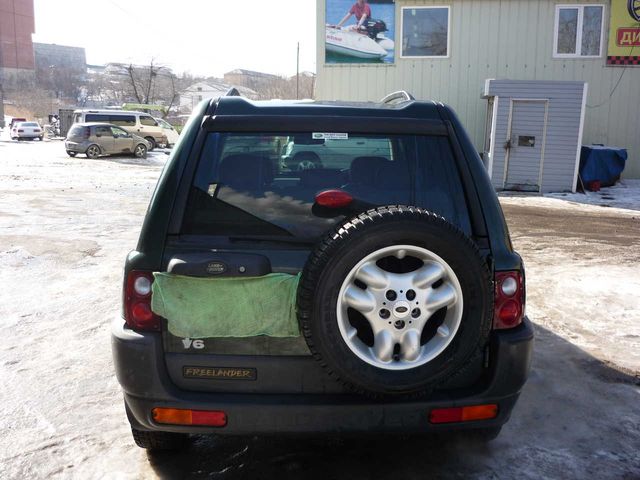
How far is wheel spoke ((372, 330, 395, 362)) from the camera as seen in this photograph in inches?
96.5

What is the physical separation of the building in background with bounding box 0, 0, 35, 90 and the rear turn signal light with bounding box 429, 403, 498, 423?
10410 cm

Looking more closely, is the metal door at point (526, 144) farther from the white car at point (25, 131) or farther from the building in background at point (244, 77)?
the building in background at point (244, 77)

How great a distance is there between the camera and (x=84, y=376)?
4180mm

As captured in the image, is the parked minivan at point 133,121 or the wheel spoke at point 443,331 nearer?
the wheel spoke at point 443,331

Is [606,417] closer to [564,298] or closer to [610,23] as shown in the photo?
[564,298]

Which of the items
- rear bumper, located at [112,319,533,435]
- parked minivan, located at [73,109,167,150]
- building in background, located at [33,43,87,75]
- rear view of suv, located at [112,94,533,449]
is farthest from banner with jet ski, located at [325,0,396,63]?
building in background, located at [33,43,87,75]

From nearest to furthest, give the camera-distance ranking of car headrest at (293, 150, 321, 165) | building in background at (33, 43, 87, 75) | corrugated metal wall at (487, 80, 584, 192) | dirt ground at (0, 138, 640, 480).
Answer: car headrest at (293, 150, 321, 165) → dirt ground at (0, 138, 640, 480) → corrugated metal wall at (487, 80, 584, 192) → building in background at (33, 43, 87, 75)

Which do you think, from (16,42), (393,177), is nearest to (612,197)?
(393,177)

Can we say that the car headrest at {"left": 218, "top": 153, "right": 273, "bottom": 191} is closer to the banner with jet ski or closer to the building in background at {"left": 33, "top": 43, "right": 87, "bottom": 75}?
the banner with jet ski

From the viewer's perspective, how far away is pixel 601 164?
16.2 metres

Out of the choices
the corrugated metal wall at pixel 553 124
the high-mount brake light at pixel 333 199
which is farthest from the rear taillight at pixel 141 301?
the corrugated metal wall at pixel 553 124

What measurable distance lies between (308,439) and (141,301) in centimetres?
132

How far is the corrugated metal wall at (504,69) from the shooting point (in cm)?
1806

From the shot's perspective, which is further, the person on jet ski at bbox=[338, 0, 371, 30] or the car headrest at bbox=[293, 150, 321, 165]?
the person on jet ski at bbox=[338, 0, 371, 30]
